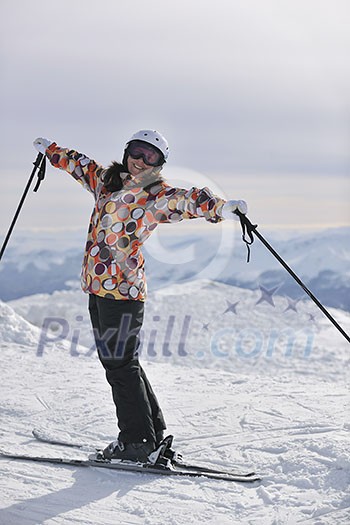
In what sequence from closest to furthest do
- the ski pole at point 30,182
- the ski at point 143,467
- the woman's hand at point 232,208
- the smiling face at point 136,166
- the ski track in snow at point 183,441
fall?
the ski track in snow at point 183,441 → the woman's hand at point 232,208 → the ski at point 143,467 → the smiling face at point 136,166 → the ski pole at point 30,182

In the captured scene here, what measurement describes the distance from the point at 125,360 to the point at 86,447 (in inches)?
33.9

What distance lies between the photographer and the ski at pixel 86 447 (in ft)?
13.3

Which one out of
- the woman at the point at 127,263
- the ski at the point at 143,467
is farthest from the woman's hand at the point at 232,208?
the ski at the point at 143,467

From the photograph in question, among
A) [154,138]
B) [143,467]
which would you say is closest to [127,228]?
[154,138]

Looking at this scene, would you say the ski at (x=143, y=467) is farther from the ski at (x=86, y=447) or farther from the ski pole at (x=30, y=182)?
the ski pole at (x=30, y=182)

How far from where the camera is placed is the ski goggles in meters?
4.05

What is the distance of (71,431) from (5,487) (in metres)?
1.25

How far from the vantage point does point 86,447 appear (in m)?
4.56

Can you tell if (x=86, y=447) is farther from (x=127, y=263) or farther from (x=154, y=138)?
(x=154, y=138)

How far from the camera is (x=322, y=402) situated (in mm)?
5684

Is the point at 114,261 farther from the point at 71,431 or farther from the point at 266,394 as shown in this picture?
the point at 266,394

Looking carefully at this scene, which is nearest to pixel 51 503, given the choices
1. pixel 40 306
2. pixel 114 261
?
pixel 114 261

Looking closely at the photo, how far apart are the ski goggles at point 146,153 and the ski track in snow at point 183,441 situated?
5.84 feet

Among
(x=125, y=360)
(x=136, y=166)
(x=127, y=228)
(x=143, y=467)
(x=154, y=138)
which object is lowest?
(x=143, y=467)
